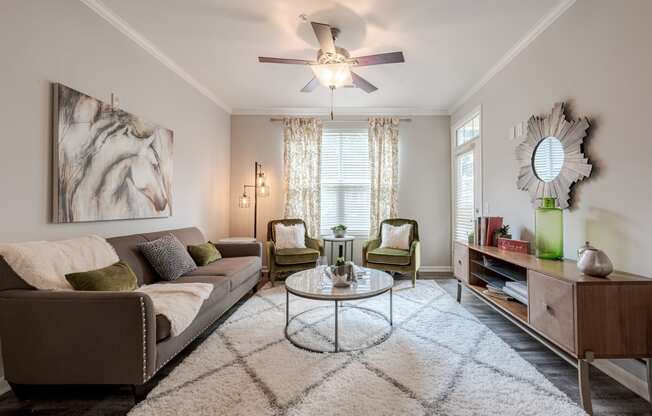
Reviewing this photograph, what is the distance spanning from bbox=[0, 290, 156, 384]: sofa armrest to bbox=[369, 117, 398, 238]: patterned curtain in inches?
152

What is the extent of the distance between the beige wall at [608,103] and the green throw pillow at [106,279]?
344cm

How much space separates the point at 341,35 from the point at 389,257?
281 centimetres

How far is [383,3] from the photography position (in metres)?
2.43

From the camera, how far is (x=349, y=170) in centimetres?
522

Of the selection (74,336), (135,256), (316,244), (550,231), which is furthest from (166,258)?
(550,231)

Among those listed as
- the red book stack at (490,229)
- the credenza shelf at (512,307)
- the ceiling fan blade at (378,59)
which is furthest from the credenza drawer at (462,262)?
the ceiling fan blade at (378,59)

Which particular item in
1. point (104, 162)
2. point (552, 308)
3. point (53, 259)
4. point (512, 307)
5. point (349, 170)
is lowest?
point (512, 307)

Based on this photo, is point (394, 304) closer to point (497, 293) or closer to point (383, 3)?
point (497, 293)

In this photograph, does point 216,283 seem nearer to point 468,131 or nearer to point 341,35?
point 341,35

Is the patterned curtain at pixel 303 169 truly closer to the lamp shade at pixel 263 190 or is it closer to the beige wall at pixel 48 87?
the lamp shade at pixel 263 190

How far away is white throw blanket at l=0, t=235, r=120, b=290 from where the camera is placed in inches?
68.7

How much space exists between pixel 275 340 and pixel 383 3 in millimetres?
2999

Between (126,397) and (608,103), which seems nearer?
(126,397)

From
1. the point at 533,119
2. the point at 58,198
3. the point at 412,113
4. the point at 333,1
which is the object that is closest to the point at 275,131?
the point at 412,113
